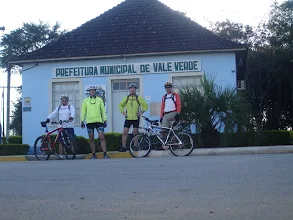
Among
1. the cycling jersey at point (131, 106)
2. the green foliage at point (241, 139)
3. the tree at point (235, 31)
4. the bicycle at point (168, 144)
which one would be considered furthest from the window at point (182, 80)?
the tree at point (235, 31)

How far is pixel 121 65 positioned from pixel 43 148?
25.4 ft

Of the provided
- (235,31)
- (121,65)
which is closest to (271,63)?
(235,31)

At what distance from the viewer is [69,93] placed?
20141 mm

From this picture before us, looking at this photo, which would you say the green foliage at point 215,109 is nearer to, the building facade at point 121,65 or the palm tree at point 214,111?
the palm tree at point 214,111

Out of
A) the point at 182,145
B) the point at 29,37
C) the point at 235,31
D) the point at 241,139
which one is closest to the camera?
the point at 182,145

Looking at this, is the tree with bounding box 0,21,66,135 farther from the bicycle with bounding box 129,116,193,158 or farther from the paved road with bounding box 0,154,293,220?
the paved road with bounding box 0,154,293,220

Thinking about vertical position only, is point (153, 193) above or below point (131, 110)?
below

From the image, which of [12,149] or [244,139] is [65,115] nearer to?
[12,149]

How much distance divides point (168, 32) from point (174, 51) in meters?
1.60

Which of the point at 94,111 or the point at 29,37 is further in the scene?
the point at 29,37

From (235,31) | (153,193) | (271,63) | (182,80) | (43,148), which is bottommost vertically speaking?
(153,193)

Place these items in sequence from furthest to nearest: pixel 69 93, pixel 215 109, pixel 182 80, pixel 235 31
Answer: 1. pixel 235 31
2. pixel 69 93
3. pixel 182 80
4. pixel 215 109

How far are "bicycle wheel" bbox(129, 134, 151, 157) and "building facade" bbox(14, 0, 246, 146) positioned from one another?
6949mm

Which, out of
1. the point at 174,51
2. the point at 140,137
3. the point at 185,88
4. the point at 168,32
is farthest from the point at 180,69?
the point at 140,137
